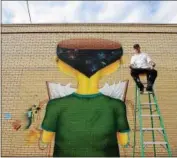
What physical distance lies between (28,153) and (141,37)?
453 cm

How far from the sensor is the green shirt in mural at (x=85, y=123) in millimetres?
7113

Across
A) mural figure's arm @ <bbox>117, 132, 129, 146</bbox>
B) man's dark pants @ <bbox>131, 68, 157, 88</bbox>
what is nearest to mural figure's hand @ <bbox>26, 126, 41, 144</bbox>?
mural figure's arm @ <bbox>117, 132, 129, 146</bbox>

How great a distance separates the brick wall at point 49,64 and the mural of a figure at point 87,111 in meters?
0.23

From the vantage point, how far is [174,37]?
926cm

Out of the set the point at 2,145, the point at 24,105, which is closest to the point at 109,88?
the point at 24,105

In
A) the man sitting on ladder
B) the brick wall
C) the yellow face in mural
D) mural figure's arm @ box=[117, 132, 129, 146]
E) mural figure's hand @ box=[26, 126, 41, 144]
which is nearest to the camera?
the man sitting on ladder

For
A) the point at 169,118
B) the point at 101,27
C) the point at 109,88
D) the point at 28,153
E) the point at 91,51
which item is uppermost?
the point at 101,27

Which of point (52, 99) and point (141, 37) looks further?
point (141, 37)

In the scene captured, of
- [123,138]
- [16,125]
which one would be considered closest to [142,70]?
[123,138]

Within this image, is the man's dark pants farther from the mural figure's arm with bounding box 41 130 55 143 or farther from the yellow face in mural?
the mural figure's arm with bounding box 41 130 55 143

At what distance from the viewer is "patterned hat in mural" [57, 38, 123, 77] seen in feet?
27.3

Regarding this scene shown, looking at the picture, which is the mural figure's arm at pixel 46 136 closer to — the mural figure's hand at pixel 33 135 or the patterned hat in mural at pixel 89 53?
the mural figure's hand at pixel 33 135

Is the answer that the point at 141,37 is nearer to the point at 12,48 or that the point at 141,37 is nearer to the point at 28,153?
the point at 12,48

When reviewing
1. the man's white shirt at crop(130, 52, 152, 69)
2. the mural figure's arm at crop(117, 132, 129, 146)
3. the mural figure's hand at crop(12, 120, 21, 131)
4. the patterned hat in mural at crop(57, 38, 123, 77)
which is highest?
the patterned hat in mural at crop(57, 38, 123, 77)
